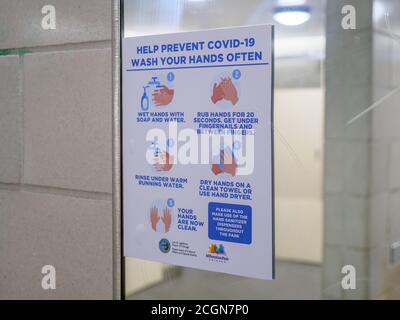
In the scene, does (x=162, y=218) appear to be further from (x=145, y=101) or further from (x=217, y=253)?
(x=145, y=101)

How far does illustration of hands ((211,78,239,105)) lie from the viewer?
5.32 feet

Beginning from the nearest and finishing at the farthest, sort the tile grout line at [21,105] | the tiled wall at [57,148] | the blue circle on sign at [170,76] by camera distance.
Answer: the blue circle on sign at [170,76] → the tiled wall at [57,148] → the tile grout line at [21,105]

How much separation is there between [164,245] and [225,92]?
0.55 meters

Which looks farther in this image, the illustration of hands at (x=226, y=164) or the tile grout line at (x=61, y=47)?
the tile grout line at (x=61, y=47)

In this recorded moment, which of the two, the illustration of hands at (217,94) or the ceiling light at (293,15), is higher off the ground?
the ceiling light at (293,15)

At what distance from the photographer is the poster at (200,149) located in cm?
159

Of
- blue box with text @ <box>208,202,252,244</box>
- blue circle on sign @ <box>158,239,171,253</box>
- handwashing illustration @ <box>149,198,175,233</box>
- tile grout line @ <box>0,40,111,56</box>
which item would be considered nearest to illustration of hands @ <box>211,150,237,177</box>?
blue box with text @ <box>208,202,252,244</box>

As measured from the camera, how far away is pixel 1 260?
2129mm

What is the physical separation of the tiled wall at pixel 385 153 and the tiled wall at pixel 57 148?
0.87 meters

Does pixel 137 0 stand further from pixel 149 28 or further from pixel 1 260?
pixel 1 260

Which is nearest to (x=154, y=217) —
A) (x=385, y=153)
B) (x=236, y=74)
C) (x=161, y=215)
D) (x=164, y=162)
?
(x=161, y=215)

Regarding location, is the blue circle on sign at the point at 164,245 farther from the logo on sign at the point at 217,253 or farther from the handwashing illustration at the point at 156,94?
the handwashing illustration at the point at 156,94

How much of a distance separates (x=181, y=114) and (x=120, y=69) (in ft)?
0.92

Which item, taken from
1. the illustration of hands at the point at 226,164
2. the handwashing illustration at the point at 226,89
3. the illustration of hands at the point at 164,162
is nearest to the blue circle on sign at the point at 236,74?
the handwashing illustration at the point at 226,89
